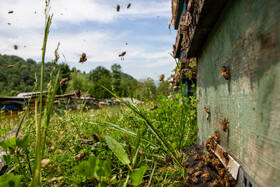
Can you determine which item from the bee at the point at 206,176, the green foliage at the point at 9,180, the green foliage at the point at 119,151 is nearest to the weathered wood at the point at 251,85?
the bee at the point at 206,176

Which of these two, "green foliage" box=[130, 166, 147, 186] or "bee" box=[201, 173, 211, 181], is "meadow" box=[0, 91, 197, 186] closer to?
"green foliage" box=[130, 166, 147, 186]

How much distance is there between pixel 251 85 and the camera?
2.69 feet

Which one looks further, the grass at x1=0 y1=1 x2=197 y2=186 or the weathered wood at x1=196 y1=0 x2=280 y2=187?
the grass at x1=0 y1=1 x2=197 y2=186

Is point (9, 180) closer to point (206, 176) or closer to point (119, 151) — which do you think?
point (119, 151)

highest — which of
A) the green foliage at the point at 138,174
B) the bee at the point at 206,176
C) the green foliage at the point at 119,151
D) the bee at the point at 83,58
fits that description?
Result: the bee at the point at 83,58

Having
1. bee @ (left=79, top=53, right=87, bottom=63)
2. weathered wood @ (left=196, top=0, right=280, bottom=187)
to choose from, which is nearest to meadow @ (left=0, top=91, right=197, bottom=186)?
weathered wood @ (left=196, top=0, right=280, bottom=187)

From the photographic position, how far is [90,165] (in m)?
0.82

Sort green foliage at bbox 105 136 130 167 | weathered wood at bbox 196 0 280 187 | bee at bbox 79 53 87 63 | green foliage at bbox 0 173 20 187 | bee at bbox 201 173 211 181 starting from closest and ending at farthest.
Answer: weathered wood at bbox 196 0 280 187 → green foliage at bbox 0 173 20 187 → green foliage at bbox 105 136 130 167 → bee at bbox 201 173 211 181 → bee at bbox 79 53 87 63

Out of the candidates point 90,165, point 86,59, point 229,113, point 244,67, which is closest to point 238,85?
point 244,67

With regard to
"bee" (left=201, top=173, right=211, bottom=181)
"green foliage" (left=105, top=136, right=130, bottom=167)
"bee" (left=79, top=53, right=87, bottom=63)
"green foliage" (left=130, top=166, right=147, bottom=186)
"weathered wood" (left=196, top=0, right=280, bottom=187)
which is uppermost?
"bee" (left=79, top=53, right=87, bottom=63)

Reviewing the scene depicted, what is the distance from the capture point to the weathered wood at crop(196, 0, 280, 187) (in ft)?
2.06

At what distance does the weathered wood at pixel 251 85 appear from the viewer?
0.63m

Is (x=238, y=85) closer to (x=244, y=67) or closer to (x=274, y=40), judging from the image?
(x=244, y=67)

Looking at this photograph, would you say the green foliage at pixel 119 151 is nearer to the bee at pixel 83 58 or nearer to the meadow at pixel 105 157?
the meadow at pixel 105 157
